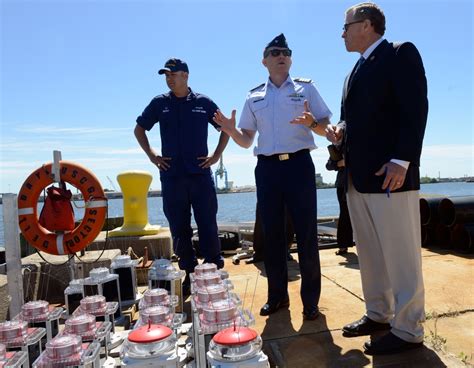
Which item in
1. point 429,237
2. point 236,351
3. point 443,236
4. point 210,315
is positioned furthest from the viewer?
point 429,237

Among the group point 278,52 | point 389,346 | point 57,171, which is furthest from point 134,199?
point 389,346

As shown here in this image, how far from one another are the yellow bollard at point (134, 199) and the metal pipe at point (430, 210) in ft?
11.3

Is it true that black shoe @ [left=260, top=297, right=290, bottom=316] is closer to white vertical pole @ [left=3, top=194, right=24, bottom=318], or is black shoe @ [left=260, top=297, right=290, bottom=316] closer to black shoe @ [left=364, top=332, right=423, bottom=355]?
black shoe @ [left=364, top=332, right=423, bottom=355]

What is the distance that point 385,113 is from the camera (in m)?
2.27

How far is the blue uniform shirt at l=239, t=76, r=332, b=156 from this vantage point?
9.47 ft

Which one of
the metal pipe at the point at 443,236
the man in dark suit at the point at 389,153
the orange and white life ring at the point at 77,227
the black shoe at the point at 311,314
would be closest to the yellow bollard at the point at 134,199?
the orange and white life ring at the point at 77,227

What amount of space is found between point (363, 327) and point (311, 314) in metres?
0.39

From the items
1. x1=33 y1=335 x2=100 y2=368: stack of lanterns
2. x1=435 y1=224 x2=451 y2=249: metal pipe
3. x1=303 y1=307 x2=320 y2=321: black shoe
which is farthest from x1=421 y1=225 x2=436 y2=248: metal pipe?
x1=33 y1=335 x2=100 y2=368: stack of lanterns

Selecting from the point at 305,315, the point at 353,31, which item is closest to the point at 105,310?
the point at 305,315

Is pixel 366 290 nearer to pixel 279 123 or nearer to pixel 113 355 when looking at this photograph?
pixel 279 123

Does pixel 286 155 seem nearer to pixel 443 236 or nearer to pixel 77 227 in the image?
pixel 77 227

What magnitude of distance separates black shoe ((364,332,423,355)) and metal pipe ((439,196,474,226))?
3098mm

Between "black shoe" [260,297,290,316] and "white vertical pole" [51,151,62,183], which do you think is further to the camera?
"white vertical pole" [51,151,62,183]

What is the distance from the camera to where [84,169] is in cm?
343
